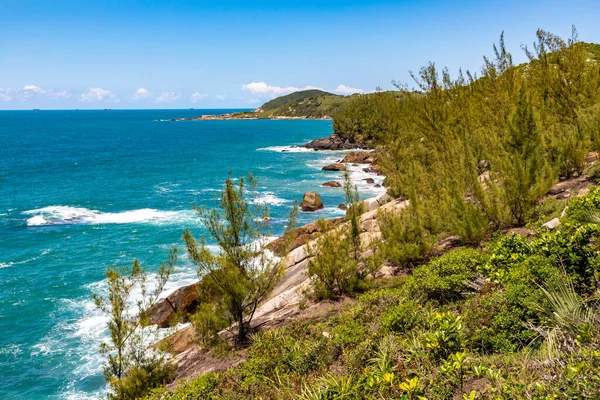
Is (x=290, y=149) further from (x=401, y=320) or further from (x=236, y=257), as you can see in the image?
(x=401, y=320)

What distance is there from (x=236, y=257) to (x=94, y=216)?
112 feet

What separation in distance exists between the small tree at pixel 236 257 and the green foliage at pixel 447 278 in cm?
599

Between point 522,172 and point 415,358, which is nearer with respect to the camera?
point 415,358

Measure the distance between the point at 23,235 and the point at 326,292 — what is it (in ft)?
110

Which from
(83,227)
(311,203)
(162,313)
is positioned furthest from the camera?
(311,203)

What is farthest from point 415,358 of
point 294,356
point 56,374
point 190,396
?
point 56,374

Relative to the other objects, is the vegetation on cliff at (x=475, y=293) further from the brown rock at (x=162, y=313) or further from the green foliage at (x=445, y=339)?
the brown rock at (x=162, y=313)

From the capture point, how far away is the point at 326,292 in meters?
17.3

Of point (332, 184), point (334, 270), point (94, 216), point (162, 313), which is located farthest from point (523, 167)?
point (94, 216)

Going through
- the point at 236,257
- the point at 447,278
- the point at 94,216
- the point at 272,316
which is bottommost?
the point at 94,216

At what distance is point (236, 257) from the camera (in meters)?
15.4

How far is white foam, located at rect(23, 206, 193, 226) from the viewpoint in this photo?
4066cm

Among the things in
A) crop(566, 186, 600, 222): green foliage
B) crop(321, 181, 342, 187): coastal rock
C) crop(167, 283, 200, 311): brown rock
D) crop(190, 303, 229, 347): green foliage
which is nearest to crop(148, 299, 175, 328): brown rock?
crop(167, 283, 200, 311): brown rock

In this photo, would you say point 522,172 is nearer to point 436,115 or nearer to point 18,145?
point 436,115
